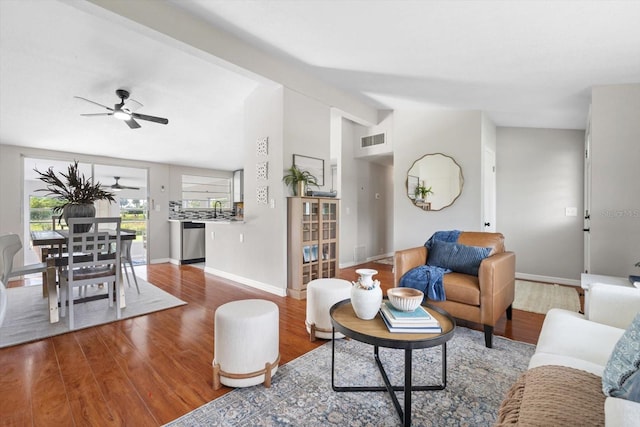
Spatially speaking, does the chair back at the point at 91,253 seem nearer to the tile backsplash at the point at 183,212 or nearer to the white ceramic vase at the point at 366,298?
the white ceramic vase at the point at 366,298

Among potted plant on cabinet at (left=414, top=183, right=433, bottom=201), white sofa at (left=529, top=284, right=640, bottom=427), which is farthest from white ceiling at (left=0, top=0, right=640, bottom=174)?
white sofa at (left=529, top=284, right=640, bottom=427)

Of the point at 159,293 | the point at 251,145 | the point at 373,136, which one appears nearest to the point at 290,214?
the point at 251,145

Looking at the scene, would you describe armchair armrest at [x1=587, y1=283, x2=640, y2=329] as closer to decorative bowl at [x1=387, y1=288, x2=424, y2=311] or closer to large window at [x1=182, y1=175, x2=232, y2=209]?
decorative bowl at [x1=387, y1=288, x2=424, y2=311]

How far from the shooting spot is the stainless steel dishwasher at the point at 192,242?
19.1 ft

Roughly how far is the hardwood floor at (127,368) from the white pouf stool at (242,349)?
4.8 inches

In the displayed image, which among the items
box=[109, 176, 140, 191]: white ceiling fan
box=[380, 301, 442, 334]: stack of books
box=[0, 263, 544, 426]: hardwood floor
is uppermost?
box=[109, 176, 140, 191]: white ceiling fan

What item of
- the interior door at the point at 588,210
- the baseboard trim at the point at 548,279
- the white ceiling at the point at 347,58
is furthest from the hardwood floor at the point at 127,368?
the white ceiling at the point at 347,58

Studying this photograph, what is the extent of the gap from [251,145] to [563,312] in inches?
148

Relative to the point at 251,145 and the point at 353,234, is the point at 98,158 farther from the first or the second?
the point at 353,234

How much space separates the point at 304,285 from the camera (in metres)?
3.63

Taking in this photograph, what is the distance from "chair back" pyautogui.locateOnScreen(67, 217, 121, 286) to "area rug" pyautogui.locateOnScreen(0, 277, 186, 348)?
0.41 meters

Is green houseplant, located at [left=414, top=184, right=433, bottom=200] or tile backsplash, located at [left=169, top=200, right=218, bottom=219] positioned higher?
green houseplant, located at [left=414, top=184, right=433, bottom=200]

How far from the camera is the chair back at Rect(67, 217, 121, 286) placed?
2641mm

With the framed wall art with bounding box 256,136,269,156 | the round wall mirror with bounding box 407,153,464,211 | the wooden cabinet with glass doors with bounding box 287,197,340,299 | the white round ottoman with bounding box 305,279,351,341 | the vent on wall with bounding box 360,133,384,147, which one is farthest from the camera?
the vent on wall with bounding box 360,133,384,147
